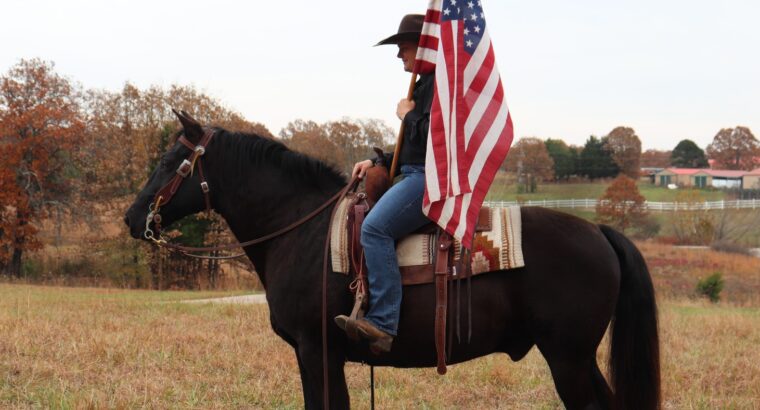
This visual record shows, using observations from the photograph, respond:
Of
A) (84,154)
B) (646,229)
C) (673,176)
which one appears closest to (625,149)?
(673,176)

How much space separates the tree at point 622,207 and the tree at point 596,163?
23.5 m

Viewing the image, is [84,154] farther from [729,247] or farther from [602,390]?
[729,247]

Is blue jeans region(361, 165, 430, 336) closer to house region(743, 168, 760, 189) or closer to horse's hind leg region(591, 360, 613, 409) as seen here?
horse's hind leg region(591, 360, 613, 409)

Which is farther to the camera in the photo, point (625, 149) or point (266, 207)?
point (625, 149)

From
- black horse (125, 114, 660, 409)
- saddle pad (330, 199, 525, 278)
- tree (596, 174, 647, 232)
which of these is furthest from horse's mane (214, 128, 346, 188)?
tree (596, 174, 647, 232)

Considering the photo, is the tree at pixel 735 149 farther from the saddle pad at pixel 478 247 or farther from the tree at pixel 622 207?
the saddle pad at pixel 478 247

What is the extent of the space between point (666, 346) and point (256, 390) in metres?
6.21

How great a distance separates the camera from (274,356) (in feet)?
26.9

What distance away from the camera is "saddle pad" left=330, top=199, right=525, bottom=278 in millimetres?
4484

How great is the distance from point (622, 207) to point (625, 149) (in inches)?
1241

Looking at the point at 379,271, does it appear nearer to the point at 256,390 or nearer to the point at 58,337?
the point at 256,390

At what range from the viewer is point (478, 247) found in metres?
4.55

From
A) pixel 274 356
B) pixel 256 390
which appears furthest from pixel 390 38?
pixel 274 356

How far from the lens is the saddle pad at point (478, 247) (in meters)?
4.48
